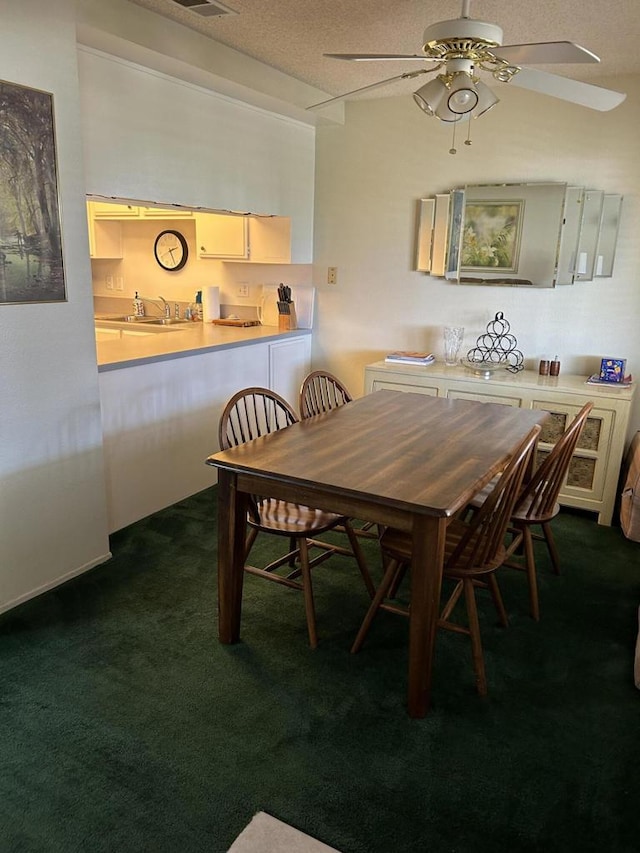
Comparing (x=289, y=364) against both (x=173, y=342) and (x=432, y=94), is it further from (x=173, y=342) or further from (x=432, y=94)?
(x=432, y=94)

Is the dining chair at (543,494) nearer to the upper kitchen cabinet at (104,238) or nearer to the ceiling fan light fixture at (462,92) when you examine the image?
the ceiling fan light fixture at (462,92)

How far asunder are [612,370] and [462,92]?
216cm

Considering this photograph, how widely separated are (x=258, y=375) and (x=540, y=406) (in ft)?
6.07

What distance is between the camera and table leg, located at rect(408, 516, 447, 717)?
6.19 ft

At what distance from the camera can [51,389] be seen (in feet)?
8.68

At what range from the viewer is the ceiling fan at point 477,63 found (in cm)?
195

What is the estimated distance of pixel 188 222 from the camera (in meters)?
4.87

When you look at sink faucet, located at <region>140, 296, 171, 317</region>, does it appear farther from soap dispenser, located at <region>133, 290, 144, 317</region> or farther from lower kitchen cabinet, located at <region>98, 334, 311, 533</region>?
lower kitchen cabinet, located at <region>98, 334, 311, 533</region>

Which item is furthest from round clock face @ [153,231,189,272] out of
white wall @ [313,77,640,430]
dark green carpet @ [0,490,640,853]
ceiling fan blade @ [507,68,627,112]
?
ceiling fan blade @ [507,68,627,112]

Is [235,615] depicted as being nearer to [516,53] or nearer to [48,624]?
[48,624]

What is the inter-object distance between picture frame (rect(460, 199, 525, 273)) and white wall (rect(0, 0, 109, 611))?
2470 mm

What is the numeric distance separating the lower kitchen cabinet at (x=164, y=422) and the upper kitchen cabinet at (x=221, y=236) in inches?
32.5

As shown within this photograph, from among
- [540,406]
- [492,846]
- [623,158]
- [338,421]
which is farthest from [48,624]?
[623,158]

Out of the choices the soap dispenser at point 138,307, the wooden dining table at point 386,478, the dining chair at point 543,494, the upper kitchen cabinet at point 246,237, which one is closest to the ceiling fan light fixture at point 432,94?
the wooden dining table at point 386,478
